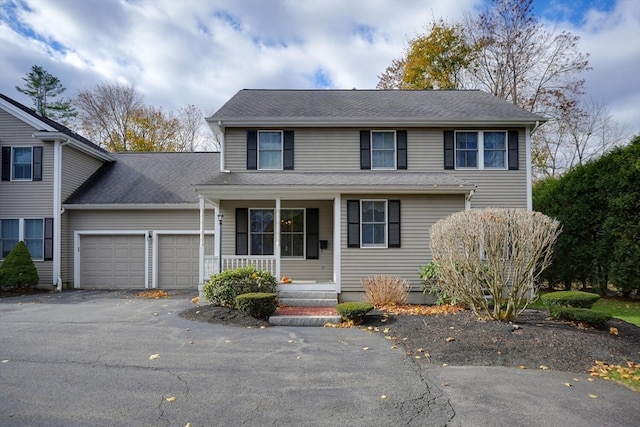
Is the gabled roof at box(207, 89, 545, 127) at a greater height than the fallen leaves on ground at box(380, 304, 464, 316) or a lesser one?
greater

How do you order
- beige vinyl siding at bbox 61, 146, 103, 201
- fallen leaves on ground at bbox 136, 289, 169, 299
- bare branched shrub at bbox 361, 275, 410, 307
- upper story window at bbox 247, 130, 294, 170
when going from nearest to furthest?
bare branched shrub at bbox 361, 275, 410, 307
fallen leaves on ground at bbox 136, 289, 169, 299
upper story window at bbox 247, 130, 294, 170
beige vinyl siding at bbox 61, 146, 103, 201

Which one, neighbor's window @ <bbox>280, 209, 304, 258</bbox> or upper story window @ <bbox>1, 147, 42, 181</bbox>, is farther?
upper story window @ <bbox>1, 147, 42, 181</bbox>

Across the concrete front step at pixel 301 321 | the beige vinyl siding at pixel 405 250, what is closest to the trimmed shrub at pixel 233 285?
the concrete front step at pixel 301 321

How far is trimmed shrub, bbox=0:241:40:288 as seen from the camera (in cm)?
1195

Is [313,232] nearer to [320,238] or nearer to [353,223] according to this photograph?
[320,238]

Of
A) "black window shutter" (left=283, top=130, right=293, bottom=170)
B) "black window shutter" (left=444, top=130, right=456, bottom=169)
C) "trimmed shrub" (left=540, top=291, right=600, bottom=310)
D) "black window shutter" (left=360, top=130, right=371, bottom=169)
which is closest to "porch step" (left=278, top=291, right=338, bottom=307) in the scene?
"black window shutter" (left=283, top=130, right=293, bottom=170)

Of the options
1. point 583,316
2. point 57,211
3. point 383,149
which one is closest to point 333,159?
point 383,149

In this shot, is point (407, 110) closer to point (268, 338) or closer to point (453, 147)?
point (453, 147)

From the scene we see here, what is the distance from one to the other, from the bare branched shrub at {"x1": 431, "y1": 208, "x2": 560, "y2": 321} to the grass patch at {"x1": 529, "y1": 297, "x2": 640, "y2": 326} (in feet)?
11.4

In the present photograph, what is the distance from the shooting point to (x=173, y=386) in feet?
14.5

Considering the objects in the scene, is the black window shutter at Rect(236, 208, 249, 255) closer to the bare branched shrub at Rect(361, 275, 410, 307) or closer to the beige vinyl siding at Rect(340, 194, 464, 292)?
the beige vinyl siding at Rect(340, 194, 464, 292)

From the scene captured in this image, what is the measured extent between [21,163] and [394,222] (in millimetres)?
13258

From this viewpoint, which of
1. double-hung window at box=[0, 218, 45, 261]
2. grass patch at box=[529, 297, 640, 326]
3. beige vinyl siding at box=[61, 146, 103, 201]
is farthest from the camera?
beige vinyl siding at box=[61, 146, 103, 201]

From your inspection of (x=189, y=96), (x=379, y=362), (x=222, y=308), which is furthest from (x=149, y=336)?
(x=189, y=96)
